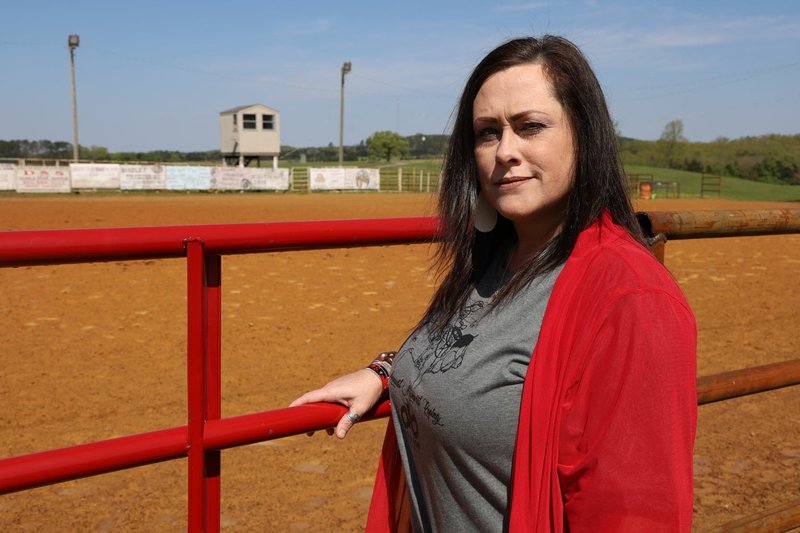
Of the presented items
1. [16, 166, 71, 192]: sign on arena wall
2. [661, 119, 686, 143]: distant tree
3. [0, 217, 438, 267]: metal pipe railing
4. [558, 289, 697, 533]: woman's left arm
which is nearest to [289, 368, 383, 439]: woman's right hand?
[0, 217, 438, 267]: metal pipe railing

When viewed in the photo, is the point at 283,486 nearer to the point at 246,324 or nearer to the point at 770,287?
the point at 246,324

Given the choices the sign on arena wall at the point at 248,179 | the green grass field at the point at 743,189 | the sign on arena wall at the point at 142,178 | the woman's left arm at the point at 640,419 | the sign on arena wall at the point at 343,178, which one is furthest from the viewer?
the green grass field at the point at 743,189

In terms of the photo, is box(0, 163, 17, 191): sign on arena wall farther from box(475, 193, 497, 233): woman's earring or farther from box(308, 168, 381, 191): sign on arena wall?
box(475, 193, 497, 233): woman's earring

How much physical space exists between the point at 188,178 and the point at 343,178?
29.4ft

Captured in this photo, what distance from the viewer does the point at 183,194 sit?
35.0 meters

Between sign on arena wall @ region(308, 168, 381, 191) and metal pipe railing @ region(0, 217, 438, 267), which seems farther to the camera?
sign on arena wall @ region(308, 168, 381, 191)

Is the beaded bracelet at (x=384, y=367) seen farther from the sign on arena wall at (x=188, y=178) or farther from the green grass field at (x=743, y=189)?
the green grass field at (x=743, y=189)

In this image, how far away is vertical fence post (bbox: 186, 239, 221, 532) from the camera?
1506 mm

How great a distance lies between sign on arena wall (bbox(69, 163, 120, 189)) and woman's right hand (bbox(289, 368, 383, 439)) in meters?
33.7

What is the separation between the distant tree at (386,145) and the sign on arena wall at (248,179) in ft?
229

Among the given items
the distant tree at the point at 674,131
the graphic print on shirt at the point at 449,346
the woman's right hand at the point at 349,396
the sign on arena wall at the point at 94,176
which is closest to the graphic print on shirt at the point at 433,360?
the graphic print on shirt at the point at 449,346

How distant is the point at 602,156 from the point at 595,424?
483mm

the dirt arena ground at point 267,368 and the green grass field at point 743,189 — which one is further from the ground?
the green grass field at point 743,189

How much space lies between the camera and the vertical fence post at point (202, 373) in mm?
1506
